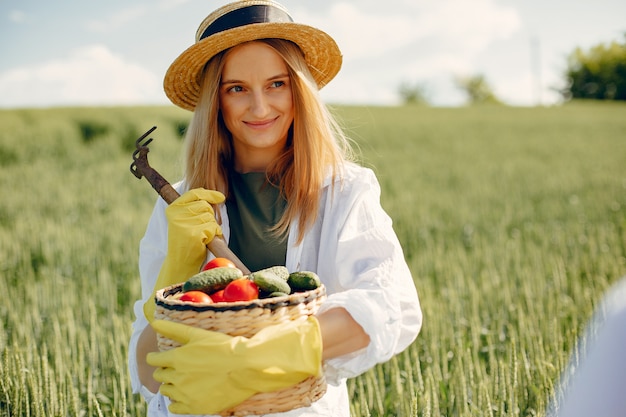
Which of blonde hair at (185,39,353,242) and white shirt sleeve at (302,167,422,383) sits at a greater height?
blonde hair at (185,39,353,242)

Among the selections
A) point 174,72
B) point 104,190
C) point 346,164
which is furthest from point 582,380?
point 104,190

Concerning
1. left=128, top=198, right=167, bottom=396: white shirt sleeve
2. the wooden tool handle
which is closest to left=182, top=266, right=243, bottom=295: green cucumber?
the wooden tool handle

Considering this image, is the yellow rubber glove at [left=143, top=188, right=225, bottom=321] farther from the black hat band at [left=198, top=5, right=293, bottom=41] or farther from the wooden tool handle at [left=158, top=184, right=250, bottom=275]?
the black hat band at [left=198, top=5, right=293, bottom=41]

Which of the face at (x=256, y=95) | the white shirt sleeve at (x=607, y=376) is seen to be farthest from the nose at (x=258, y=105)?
the white shirt sleeve at (x=607, y=376)

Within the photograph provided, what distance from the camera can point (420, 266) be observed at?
14.5 ft

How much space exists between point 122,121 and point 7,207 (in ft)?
28.5

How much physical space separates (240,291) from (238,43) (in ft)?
2.68

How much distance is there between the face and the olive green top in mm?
146

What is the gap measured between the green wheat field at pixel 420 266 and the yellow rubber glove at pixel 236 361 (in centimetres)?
59

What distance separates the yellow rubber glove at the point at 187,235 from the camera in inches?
62.4

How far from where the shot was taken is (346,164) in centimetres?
183

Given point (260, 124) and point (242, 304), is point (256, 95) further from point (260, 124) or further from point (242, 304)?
point (242, 304)

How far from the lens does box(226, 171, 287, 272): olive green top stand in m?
1.75

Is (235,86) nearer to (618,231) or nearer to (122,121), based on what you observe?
(618,231)
